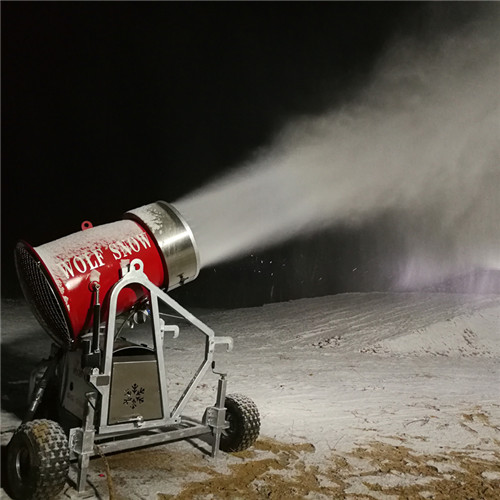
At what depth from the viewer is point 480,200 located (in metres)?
22.3

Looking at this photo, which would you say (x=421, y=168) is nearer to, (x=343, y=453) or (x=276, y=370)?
(x=276, y=370)

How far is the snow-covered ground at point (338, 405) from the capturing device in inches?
181

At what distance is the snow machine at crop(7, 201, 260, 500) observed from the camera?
13.3 feet

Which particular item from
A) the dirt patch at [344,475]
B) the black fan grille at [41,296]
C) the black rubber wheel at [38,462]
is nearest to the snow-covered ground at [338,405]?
the dirt patch at [344,475]

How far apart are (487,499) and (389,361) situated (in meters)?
7.29

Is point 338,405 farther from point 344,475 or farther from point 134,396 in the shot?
point 134,396

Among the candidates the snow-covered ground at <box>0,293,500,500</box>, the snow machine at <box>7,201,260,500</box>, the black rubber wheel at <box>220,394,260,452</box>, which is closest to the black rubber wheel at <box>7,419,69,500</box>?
the snow machine at <box>7,201,260,500</box>

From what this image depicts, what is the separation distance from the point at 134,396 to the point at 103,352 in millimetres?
545

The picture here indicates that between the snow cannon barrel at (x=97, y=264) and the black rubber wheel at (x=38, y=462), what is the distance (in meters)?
0.79

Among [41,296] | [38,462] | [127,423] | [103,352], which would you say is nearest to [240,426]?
[127,423]

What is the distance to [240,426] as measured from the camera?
510 centimetres

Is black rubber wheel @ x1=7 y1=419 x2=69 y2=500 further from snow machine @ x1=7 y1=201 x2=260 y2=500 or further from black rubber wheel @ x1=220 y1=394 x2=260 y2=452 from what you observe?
black rubber wheel @ x1=220 y1=394 x2=260 y2=452

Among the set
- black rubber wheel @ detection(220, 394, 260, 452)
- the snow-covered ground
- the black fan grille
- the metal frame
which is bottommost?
the snow-covered ground

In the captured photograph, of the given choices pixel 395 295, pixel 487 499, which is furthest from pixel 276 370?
pixel 395 295
